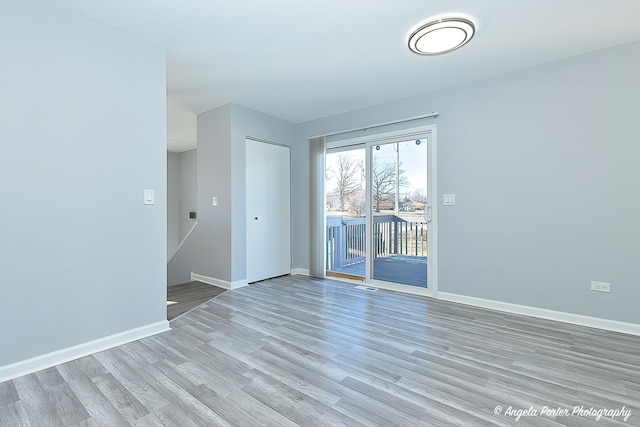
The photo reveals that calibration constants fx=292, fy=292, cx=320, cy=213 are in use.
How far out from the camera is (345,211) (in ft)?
15.7

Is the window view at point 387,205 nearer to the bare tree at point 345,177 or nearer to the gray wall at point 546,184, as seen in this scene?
the bare tree at point 345,177

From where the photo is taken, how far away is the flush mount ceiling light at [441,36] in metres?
2.27

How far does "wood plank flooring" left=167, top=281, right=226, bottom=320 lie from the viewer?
3209 mm

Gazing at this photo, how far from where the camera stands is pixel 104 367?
2031mm

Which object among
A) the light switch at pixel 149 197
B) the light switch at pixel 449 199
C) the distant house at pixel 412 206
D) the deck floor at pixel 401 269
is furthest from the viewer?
the deck floor at pixel 401 269

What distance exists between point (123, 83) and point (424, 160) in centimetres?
332

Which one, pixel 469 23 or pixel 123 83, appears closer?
pixel 469 23

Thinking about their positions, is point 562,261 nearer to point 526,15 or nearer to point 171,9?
point 526,15

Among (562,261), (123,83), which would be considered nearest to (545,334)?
(562,261)

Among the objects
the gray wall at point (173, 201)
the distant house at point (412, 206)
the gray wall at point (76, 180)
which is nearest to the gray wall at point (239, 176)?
the gray wall at point (76, 180)

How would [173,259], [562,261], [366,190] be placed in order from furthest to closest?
[173,259] < [366,190] < [562,261]

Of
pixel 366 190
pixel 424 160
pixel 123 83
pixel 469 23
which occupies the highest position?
pixel 469 23

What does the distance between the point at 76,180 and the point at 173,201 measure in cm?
597

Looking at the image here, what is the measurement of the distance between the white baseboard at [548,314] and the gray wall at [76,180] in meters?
3.24
